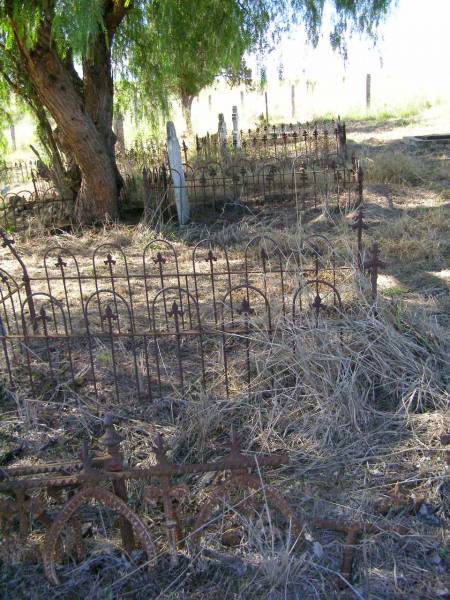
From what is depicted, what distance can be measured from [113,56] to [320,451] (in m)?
7.44

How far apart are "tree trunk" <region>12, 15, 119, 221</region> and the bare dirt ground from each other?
4931 millimetres

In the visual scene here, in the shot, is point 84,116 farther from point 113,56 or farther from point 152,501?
point 152,501

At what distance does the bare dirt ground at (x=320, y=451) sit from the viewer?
2402 mm

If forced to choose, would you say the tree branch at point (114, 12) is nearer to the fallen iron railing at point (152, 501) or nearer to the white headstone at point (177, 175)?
the white headstone at point (177, 175)

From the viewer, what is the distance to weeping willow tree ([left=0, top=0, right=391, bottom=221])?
7.34 metres

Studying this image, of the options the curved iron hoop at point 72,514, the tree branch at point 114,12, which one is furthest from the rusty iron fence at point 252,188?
the curved iron hoop at point 72,514

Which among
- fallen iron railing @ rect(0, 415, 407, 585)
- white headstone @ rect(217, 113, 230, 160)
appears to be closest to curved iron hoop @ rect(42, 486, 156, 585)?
fallen iron railing @ rect(0, 415, 407, 585)

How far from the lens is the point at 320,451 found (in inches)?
122

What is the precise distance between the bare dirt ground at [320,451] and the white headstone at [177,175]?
165 inches

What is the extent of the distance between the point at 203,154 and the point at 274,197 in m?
2.49

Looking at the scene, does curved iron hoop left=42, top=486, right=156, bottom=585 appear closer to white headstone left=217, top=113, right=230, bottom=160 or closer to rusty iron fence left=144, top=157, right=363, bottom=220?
rusty iron fence left=144, top=157, right=363, bottom=220

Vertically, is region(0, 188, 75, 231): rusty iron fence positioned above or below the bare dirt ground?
above

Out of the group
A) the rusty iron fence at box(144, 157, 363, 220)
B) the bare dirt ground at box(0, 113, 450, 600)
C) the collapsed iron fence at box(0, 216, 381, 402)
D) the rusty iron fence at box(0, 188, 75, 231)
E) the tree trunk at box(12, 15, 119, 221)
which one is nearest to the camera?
the bare dirt ground at box(0, 113, 450, 600)

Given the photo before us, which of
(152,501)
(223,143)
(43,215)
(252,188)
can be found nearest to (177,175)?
(252,188)
